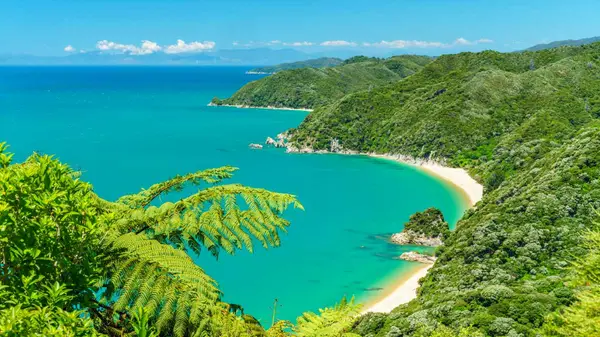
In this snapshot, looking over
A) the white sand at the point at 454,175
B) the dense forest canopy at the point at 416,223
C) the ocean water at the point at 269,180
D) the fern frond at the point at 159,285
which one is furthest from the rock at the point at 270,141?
the fern frond at the point at 159,285

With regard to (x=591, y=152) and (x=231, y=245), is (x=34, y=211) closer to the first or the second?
(x=231, y=245)

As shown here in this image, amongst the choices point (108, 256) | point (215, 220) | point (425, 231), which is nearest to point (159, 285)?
point (108, 256)

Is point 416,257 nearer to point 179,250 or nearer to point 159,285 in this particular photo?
point 179,250

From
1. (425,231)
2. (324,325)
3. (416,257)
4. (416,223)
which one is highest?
(324,325)

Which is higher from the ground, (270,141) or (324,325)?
(324,325)

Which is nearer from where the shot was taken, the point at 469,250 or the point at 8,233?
the point at 8,233

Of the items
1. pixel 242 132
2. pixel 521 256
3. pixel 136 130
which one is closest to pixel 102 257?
pixel 521 256

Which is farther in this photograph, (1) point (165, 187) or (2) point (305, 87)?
(2) point (305, 87)
